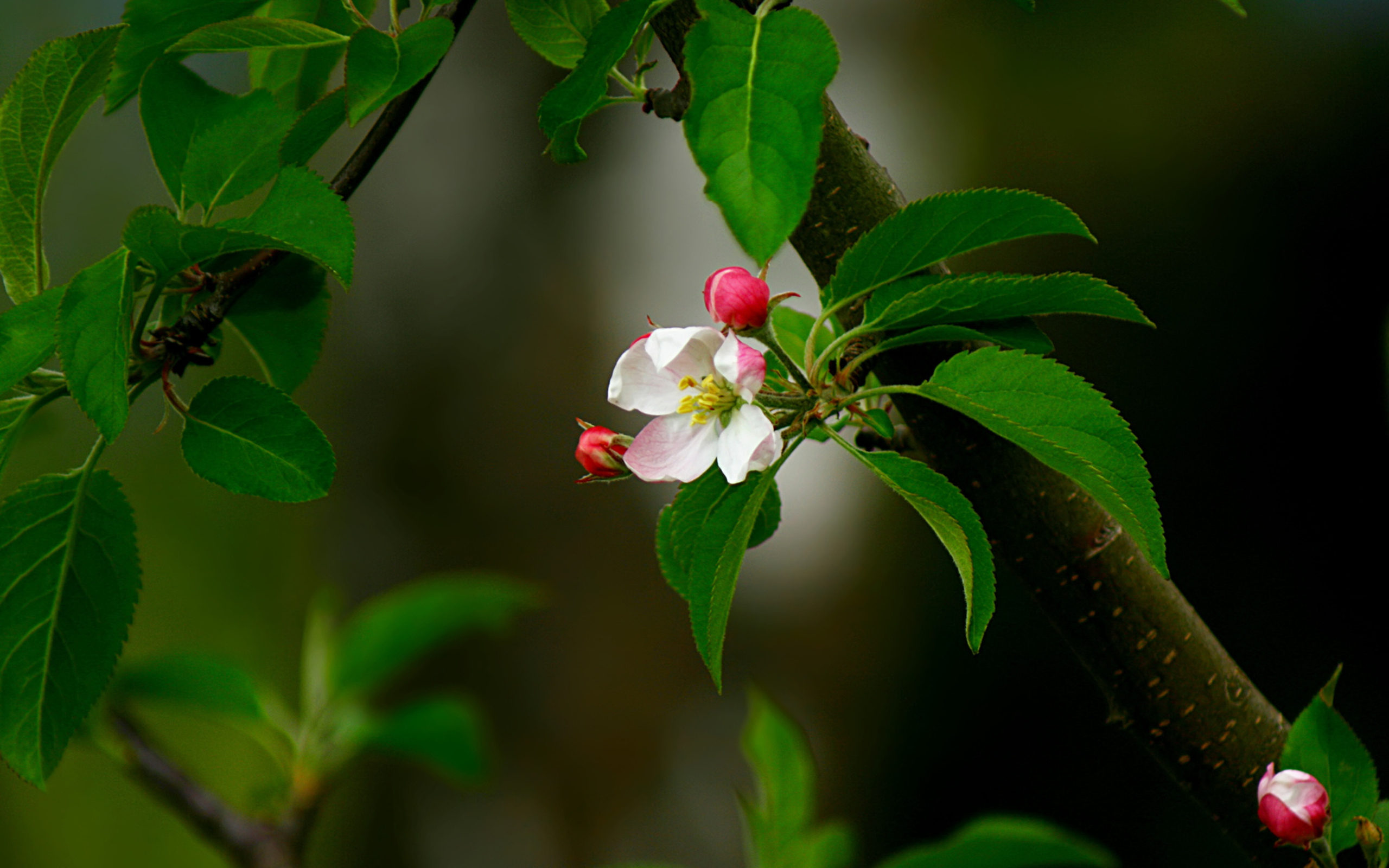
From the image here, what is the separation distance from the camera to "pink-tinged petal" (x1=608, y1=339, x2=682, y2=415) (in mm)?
343

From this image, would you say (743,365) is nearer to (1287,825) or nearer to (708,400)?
(708,400)

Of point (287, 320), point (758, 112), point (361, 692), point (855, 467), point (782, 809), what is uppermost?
point (758, 112)

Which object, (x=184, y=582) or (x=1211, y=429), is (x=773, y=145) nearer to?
(x=1211, y=429)

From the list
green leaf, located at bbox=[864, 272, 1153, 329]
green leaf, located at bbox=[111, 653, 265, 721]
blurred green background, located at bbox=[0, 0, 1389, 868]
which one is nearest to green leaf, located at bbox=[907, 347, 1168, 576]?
green leaf, located at bbox=[864, 272, 1153, 329]

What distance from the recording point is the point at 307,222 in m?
0.34

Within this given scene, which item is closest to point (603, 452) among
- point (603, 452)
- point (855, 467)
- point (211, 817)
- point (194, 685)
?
point (603, 452)

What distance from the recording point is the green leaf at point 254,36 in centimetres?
35

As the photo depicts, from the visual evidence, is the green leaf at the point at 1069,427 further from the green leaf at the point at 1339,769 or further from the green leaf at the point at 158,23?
the green leaf at the point at 158,23

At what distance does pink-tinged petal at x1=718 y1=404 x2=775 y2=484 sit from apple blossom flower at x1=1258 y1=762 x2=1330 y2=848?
25cm

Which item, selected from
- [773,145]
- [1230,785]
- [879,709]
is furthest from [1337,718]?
[879,709]

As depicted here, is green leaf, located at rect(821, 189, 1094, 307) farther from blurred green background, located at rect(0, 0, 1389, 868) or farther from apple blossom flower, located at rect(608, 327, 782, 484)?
blurred green background, located at rect(0, 0, 1389, 868)

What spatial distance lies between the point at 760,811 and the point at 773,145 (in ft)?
1.89

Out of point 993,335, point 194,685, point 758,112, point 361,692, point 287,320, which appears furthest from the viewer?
point 361,692

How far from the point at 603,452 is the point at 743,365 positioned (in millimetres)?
80
